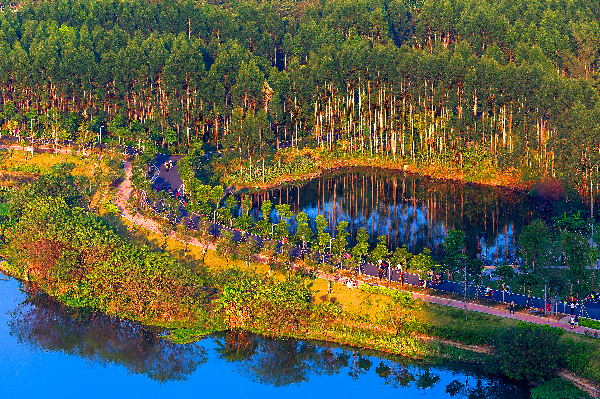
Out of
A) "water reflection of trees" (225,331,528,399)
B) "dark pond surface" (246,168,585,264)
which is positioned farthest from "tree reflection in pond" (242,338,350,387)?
"dark pond surface" (246,168,585,264)

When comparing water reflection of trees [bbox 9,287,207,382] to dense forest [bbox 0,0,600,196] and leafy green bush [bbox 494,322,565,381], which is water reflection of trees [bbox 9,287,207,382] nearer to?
leafy green bush [bbox 494,322,565,381]

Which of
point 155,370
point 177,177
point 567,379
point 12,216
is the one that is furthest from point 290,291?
point 177,177

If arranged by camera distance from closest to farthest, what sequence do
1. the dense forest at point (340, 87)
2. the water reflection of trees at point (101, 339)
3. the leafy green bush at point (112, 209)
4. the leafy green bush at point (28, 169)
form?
the water reflection of trees at point (101, 339) < the leafy green bush at point (112, 209) < the leafy green bush at point (28, 169) < the dense forest at point (340, 87)

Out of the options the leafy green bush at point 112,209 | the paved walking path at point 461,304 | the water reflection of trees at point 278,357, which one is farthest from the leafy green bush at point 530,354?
the leafy green bush at point 112,209

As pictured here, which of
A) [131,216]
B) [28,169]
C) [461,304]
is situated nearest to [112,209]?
[131,216]

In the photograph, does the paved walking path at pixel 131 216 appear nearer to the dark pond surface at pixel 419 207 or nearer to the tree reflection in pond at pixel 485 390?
the dark pond surface at pixel 419 207

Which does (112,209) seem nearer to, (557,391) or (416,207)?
(416,207)

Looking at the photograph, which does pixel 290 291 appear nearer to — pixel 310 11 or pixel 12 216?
pixel 12 216
